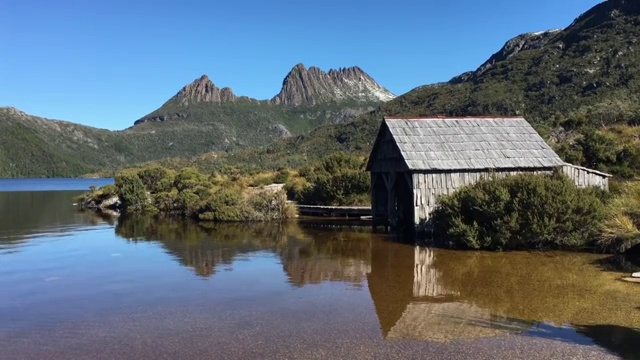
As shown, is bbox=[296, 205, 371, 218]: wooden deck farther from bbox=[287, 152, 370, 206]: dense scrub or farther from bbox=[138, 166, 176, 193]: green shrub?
bbox=[138, 166, 176, 193]: green shrub

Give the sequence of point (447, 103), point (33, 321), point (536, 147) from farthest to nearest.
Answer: point (447, 103) → point (536, 147) → point (33, 321)

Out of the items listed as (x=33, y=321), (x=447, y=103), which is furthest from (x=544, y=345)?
(x=447, y=103)

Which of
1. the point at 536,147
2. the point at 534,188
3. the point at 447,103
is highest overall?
the point at 447,103

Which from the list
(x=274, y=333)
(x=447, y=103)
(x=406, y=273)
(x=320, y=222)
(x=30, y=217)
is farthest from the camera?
(x=447, y=103)

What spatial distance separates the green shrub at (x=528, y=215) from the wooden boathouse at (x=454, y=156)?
1.92 m

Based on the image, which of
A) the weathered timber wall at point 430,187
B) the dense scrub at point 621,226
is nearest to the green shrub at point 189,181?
the weathered timber wall at point 430,187

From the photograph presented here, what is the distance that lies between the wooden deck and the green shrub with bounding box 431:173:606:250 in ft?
36.4

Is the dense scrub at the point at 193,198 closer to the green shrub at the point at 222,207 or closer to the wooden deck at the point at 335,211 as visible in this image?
the green shrub at the point at 222,207

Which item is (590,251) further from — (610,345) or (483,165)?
(610,345)

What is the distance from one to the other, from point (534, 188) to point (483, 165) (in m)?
3.24

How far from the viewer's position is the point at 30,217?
1305 inches

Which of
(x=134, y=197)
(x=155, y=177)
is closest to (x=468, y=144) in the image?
(x=134, y=197)

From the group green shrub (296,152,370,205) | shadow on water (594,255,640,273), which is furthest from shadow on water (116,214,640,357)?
green shrub (296,152,370,205)

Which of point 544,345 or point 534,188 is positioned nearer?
point 544,345
